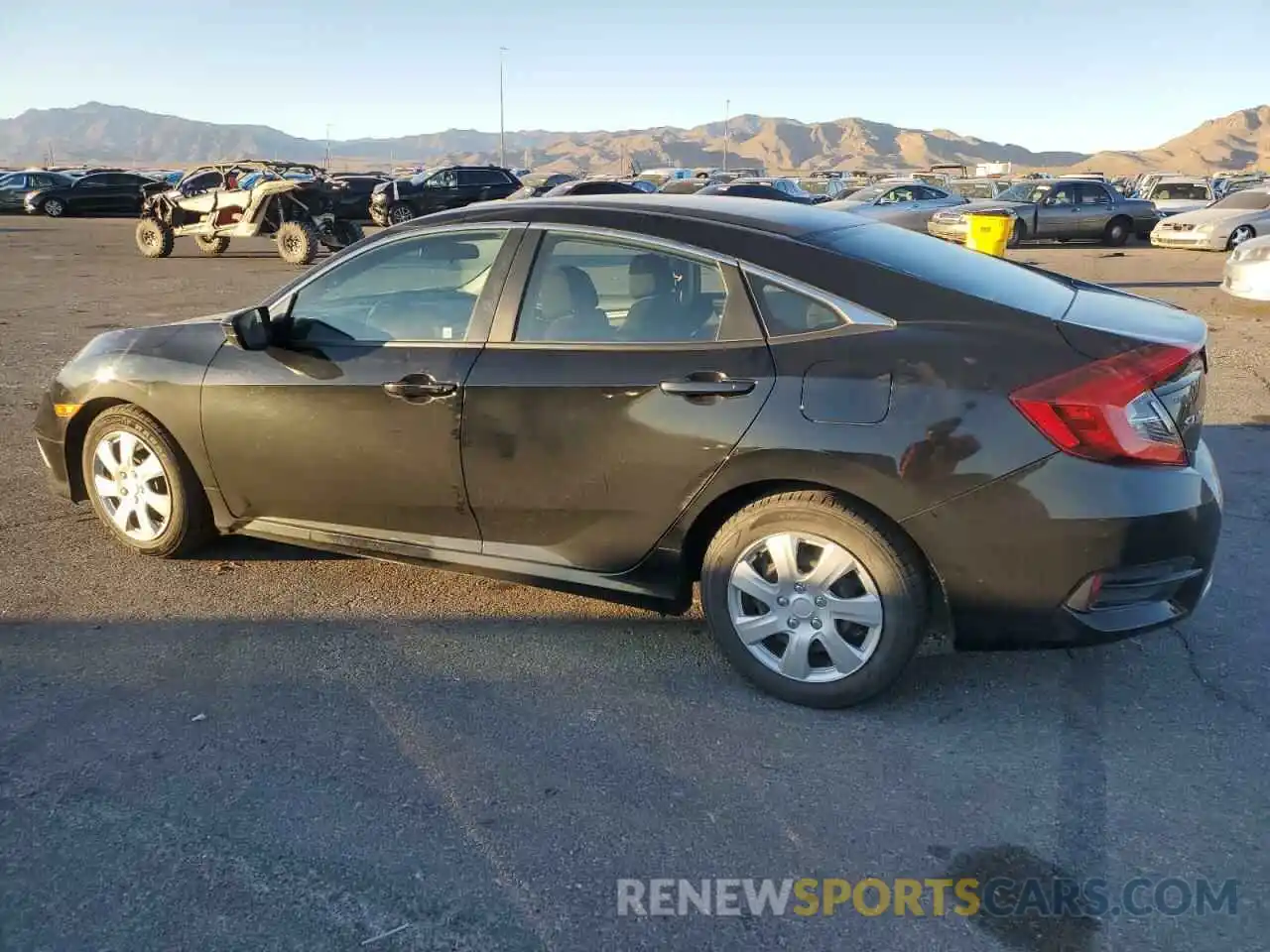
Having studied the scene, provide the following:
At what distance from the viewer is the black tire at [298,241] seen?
63.5 feet

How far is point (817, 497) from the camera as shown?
3209 millimetres

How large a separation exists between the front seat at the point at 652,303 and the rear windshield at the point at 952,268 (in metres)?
0.49

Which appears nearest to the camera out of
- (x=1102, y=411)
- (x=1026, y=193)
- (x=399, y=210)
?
(x=1102, y=411)

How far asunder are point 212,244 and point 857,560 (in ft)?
73.3

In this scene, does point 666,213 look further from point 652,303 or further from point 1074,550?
point 1074,550

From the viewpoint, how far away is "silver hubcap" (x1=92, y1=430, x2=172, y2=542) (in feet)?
14.5

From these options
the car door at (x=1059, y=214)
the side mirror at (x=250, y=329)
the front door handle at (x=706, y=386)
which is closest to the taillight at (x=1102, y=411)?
the front door handle at (x=706, y=386)

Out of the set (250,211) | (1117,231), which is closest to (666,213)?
(250,211)

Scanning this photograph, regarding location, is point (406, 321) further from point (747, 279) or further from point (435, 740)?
point (435, 740)

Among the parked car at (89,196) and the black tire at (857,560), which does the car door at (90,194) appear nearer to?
the parked car at (89,196)

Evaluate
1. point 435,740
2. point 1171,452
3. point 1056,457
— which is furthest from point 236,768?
point 1171,452

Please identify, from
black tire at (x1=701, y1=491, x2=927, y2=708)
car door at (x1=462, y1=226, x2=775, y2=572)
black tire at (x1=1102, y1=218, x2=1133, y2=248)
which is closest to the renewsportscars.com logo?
black tire at (x1=701, y1=491, x2=927, y2=708)

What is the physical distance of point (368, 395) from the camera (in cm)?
380

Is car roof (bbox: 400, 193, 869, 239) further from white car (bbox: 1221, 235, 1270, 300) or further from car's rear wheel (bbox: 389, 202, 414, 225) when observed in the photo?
car's rear wheel (bbox: 389, 202, 414, 225)
